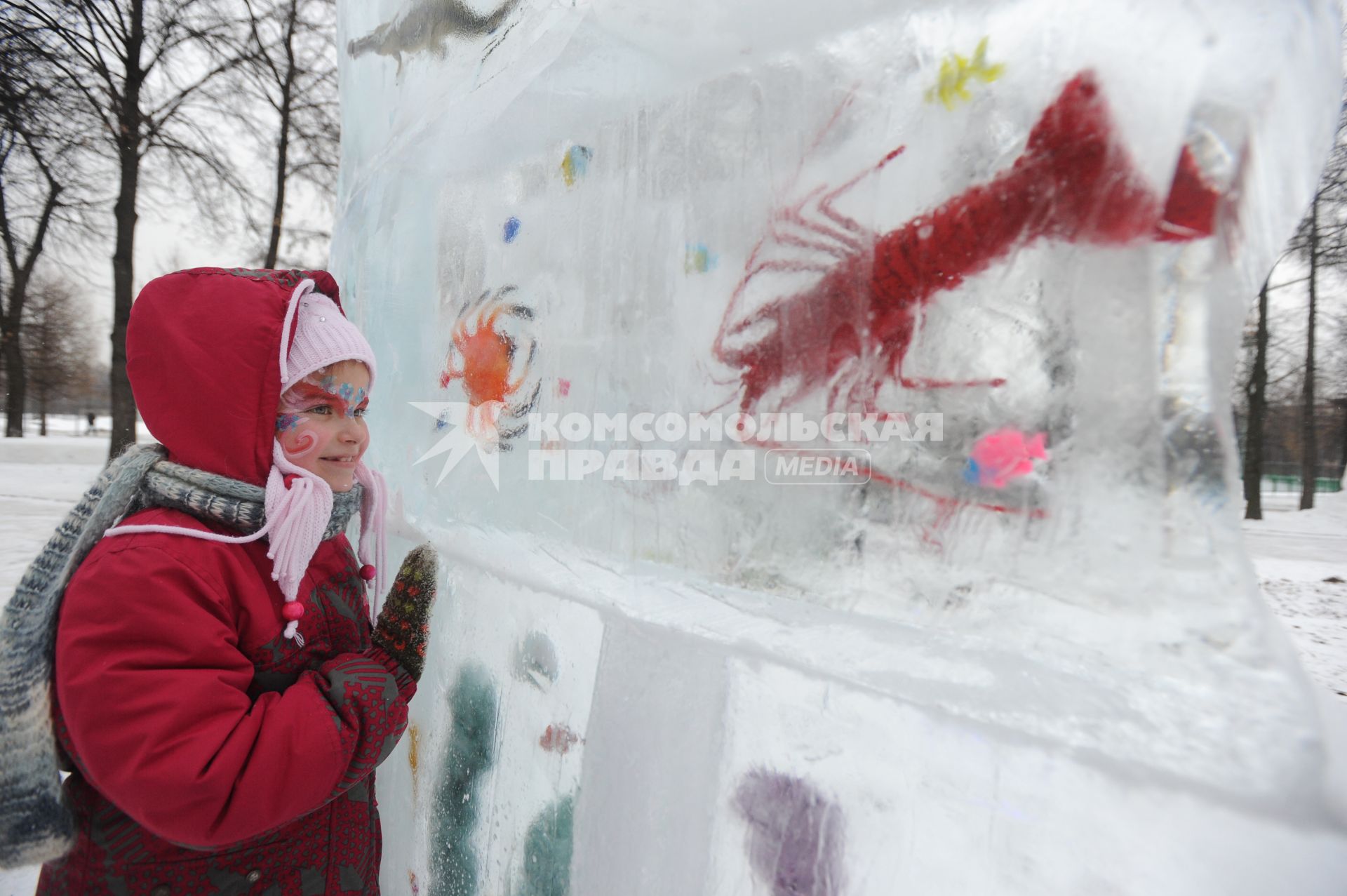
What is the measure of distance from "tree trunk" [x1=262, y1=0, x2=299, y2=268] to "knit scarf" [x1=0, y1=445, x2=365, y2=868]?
8.31 meters

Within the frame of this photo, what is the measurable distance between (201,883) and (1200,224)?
4.55 ft

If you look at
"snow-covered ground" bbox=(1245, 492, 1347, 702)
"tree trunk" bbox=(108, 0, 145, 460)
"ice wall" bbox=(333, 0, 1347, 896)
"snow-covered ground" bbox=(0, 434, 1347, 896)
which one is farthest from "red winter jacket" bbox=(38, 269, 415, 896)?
"tree trunk" bbox=(108, 0, 145, 460)

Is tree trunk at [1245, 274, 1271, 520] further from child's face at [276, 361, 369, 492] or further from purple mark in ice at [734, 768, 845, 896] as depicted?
child's face at [276, 361, 369, 492]

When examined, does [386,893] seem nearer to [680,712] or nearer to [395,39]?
[680,712]

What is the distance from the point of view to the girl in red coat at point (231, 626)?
80cm

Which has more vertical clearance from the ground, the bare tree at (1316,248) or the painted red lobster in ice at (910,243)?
the bare tree at (1316,248)

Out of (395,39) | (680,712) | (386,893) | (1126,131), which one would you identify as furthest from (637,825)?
(395,39)

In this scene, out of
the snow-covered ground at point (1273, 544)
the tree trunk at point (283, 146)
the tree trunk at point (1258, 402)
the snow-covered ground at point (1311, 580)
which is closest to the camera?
the snow-covered ground at point (1311, 580)

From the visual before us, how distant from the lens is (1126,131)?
76cm

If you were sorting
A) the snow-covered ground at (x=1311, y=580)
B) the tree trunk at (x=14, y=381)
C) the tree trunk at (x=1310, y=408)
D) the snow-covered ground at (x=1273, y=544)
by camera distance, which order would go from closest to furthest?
the snow-covered ground at (x=1311, y=580), the snow-covered ground at (x=1273, y=544), the tree trunk at (x=1310, y=408), the tree trunk at (x=14, y=381)

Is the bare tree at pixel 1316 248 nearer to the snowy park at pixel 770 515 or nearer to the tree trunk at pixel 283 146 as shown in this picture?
the snowy park at pixel 770 515

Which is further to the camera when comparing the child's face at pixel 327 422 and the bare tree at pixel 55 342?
the bare tree at pixel 55 342

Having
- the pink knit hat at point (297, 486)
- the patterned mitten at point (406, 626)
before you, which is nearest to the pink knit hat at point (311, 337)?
the pink knit hat at point (297, 486)

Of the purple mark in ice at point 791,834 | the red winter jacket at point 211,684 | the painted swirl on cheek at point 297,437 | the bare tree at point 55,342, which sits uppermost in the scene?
the bare tree at point 55,342
